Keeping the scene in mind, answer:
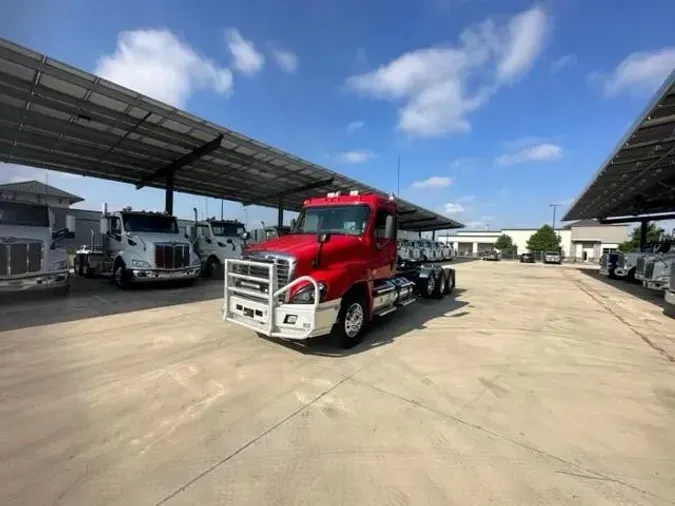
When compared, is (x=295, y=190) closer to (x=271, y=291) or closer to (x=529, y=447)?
(x=271, y=291)

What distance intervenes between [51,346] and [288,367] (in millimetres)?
3840

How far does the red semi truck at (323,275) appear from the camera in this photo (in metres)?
4.95

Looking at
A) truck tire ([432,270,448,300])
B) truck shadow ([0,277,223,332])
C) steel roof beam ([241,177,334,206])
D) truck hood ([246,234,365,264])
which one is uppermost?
steel roof beam ([241,177,334,206])

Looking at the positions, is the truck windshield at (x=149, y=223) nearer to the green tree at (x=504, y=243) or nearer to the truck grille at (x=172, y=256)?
the truck grille at (x=172, y=256)

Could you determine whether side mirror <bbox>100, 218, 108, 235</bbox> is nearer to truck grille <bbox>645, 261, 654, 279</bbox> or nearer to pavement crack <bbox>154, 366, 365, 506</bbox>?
pavement crack <bbox>154, 366, 365, 506</bbox>

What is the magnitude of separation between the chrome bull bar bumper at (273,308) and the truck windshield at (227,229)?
1036cm

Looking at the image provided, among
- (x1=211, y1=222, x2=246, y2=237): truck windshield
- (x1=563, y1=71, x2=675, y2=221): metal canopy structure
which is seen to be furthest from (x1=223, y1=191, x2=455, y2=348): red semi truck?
(x1=211, y1=222, x2=246, y2=237): truck windshield

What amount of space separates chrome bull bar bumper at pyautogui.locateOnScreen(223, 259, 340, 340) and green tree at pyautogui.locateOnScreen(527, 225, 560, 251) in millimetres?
64765

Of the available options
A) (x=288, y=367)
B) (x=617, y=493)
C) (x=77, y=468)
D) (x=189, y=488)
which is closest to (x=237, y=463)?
(x=189, y=488)

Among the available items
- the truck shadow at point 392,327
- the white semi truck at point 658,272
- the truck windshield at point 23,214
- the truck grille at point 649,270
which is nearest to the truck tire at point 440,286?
the truck shadow at point 392,327

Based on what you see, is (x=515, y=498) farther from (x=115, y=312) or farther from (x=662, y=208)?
(x=662, y=208)

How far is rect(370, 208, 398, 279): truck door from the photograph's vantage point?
20.7 ft

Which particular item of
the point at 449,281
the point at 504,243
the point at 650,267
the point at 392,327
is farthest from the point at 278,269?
the point at 504,243

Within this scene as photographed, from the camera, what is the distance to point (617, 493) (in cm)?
250
